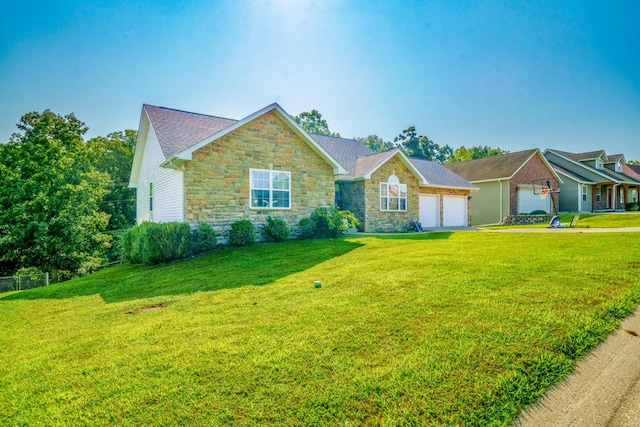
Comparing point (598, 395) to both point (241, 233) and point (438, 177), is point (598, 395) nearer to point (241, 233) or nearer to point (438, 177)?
point (241, 233)

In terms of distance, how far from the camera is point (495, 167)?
94.0 feet

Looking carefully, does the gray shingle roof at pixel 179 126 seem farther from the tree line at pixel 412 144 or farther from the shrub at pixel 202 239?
the tree line at pixel 412 144

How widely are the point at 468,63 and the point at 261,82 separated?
964 cm

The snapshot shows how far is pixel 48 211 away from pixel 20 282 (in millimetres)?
6230

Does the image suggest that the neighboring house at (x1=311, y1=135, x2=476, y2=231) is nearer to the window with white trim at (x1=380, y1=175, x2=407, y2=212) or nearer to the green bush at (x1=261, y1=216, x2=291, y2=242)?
the window with white trim at (x1=380, y1=175, x2=407, y2=212)

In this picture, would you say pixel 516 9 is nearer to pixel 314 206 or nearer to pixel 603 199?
pixel 314 206

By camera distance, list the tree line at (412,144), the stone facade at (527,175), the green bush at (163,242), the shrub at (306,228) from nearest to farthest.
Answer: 1. the green bush at (163,242)
2. the shrub at (306,228)
3. the stone facade at (527,175)
4. the tree line at (412,144)

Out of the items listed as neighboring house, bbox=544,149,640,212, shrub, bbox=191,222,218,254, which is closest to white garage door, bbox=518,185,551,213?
neighboring house, bbox=544,149,640,212

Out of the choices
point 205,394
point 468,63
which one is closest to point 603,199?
point 468,63

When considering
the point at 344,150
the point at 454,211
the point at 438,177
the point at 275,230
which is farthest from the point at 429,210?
the point at 275,230

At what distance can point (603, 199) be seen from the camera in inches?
1303

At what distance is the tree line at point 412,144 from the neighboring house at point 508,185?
17765 mm

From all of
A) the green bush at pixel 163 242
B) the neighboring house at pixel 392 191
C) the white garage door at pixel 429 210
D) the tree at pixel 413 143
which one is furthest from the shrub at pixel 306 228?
the tree at pixel 413 143

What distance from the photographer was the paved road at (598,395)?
2668mm
